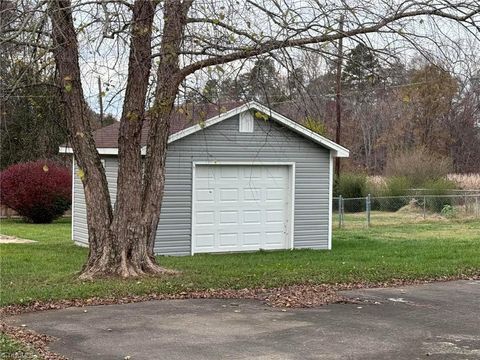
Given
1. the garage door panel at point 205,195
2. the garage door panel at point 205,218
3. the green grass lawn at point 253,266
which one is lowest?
the green grass lawn at point 253,266

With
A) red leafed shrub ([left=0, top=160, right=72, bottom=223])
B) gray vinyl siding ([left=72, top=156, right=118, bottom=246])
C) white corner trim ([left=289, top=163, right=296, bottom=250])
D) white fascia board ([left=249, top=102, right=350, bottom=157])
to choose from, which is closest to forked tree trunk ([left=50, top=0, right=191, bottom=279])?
white fascia board ([left=249, top=102, right=350, bottom=157])

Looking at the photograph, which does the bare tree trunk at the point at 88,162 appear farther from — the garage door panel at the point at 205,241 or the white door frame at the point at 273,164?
the garage door panel at the point at 205,241

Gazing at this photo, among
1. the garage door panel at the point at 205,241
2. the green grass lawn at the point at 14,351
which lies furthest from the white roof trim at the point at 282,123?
the green grass lawn at the point at 14,351

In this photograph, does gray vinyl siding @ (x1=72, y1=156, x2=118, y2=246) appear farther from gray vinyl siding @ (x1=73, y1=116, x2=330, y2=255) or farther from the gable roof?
the gable roof

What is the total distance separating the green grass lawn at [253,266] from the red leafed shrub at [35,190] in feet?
21.8

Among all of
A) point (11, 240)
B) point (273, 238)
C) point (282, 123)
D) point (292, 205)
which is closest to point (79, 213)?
point (11, 240)

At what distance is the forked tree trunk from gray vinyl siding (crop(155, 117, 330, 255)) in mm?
5034

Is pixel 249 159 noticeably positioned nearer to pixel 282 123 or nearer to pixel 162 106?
pixel 282 123

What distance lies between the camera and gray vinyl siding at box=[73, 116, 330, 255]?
16.5m

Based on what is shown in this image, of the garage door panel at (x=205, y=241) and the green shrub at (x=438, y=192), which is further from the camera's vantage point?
the green shrub at (x=438, y=192)

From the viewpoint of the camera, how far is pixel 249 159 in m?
17.4

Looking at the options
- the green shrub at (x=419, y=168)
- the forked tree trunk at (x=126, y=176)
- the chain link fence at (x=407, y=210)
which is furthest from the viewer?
the green shrub at (x=419, y=168)

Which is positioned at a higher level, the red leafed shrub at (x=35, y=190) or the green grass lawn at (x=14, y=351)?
the red leafed shrub at (x=35, y=190)

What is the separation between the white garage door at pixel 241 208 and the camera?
17078 millimetres
